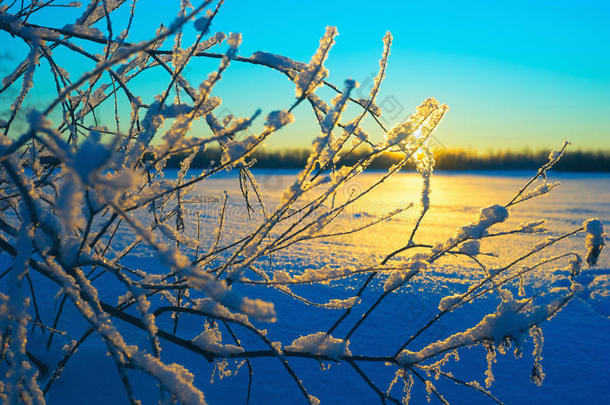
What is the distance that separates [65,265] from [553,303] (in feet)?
3.06

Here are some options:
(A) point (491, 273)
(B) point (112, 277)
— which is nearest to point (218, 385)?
(A) point (491, 273)

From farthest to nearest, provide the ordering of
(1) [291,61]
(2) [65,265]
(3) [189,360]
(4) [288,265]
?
1. (4) [288,265]
2. (3) [189,360]
3. (1) [291,61]
4. (2) [65,265]

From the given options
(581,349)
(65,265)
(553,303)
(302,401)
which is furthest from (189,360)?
(581,349)

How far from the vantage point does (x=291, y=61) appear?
1007 millimetres

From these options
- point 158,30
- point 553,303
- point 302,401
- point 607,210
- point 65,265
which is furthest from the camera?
point 607,210

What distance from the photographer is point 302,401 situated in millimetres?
1436

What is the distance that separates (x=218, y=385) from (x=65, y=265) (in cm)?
96

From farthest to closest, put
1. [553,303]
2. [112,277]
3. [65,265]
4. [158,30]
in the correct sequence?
[112,277], [158,30], [553,303], [65,265]

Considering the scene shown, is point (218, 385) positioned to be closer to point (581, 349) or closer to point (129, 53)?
point (129, 53)

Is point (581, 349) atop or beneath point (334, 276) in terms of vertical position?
beneath

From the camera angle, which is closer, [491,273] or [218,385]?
[491,273]

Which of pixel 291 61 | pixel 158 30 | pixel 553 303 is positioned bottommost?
pixel 553 303

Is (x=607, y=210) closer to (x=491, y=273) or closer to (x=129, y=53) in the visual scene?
(x=491, y=273)

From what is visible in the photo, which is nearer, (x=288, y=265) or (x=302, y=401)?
(x=302, y=401)
